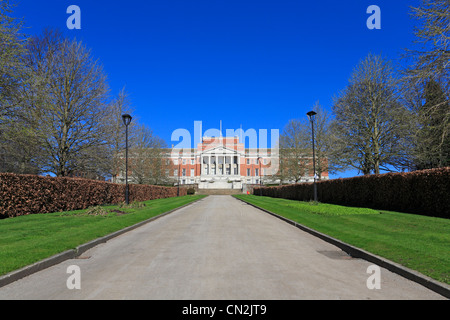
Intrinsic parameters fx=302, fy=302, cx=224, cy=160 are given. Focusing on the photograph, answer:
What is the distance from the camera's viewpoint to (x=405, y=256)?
618cm

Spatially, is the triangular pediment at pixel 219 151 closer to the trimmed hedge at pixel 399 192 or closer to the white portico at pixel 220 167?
the white portico at pixel 220 167

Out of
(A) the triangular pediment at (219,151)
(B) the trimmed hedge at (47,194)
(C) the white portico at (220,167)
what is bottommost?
(B) the trimmed hedge at (47,194)

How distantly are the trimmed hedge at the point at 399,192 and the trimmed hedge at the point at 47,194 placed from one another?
19.0 metres

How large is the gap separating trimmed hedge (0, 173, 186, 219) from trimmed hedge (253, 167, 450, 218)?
19.0 metres

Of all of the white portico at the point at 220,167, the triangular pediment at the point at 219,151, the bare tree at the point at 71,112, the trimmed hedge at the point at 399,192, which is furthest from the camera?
the triangular pediment at the point at 219,151

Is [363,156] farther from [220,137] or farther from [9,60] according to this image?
[220,137]

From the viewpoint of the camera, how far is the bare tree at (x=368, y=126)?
27.9m

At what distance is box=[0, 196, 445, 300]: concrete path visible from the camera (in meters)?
4.31

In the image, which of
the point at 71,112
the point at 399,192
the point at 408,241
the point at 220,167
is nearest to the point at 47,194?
the point at 71,112

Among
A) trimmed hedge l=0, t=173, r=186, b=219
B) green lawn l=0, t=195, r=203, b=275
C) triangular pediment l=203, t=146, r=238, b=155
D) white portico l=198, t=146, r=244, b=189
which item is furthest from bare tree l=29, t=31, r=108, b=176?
triangular pediment l=203, t=146, r=238, b=155

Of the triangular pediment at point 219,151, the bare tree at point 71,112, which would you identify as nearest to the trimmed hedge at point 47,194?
the bare tree at point 71,112

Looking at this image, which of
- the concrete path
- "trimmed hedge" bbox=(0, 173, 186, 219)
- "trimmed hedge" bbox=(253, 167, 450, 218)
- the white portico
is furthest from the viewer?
Answer: the white portico

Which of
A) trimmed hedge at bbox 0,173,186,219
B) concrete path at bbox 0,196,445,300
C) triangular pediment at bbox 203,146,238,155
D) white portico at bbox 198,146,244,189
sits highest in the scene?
triangular pediment at bbox 203,146,238,155

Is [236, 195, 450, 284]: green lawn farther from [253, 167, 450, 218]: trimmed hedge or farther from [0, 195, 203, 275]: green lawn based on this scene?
[0, 195, 203, 275]: green lawn
